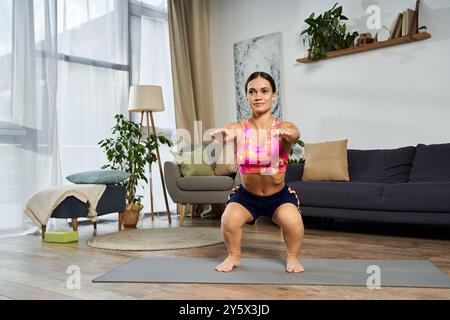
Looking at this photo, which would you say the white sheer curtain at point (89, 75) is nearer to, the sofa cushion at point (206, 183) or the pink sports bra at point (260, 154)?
the sofa cushion at point (206, 183)

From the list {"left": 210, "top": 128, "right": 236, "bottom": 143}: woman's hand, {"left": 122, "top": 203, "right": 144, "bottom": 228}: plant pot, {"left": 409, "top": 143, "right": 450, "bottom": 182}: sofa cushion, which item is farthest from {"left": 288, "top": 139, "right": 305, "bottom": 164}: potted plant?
{"left": 210, "top": 128, "right": 236, "bottom": 143}: woman's hand

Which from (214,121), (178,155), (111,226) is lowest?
(111,226)

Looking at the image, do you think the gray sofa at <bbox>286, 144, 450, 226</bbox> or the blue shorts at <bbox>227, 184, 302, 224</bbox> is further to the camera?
the gray sofa at <bbox>286, 144, 450, 226</bbox>

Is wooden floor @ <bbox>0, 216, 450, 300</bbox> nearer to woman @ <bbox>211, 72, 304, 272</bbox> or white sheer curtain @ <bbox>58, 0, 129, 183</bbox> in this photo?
woman @ <bbox>211, 72, 304, 272</bbox>

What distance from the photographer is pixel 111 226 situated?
164 inches

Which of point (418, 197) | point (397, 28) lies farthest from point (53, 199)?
point (397, 28)

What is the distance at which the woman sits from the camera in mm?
2127

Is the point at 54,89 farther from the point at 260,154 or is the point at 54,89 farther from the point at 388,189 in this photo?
the point at 388,189

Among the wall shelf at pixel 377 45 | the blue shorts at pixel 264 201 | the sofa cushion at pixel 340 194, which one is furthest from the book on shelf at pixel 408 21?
the blue shorts at pixel 264 201

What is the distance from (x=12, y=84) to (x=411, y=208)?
3.34 m

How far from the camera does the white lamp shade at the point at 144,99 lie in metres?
4.30

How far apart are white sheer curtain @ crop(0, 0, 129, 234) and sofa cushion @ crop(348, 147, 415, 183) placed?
2478 mm
